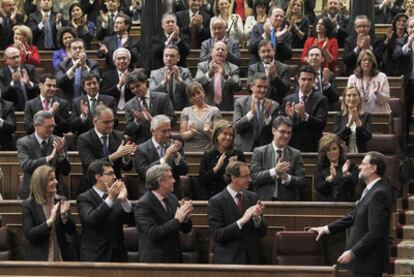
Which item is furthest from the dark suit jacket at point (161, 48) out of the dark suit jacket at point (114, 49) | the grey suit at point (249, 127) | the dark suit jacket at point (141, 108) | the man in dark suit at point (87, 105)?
the grey suit at point (249, 127)

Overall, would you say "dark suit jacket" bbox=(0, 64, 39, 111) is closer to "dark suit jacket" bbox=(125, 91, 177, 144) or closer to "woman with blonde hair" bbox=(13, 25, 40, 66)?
"woman with blonde hair" bbox=(13, 25, 40, 66)

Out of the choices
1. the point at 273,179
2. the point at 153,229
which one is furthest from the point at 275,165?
the point at 153,229

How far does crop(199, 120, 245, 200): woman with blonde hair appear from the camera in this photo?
12062 millimetres

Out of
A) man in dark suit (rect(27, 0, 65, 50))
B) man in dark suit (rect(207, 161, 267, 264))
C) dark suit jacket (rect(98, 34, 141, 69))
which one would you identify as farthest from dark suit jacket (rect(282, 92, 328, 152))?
man in dark suit (rect(27, 0, 65, 50))

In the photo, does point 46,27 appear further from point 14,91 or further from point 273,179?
point 273,179

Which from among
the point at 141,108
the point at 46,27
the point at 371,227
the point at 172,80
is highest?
the point at 46,27

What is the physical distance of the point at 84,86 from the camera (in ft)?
44.4

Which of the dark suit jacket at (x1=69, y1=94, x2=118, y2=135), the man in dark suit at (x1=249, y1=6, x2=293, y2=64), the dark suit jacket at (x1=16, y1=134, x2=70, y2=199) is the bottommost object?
the dark suit jacket at (x1=16, y1=134, x2=70, y2=199)

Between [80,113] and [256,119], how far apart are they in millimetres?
1645

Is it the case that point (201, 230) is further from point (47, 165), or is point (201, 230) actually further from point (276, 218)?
point (47, 165)

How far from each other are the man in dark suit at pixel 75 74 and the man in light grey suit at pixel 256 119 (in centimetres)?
194

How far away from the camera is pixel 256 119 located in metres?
12.9

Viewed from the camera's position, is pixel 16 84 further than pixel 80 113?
Yes

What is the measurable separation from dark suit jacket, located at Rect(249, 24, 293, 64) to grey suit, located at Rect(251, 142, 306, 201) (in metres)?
2.67
